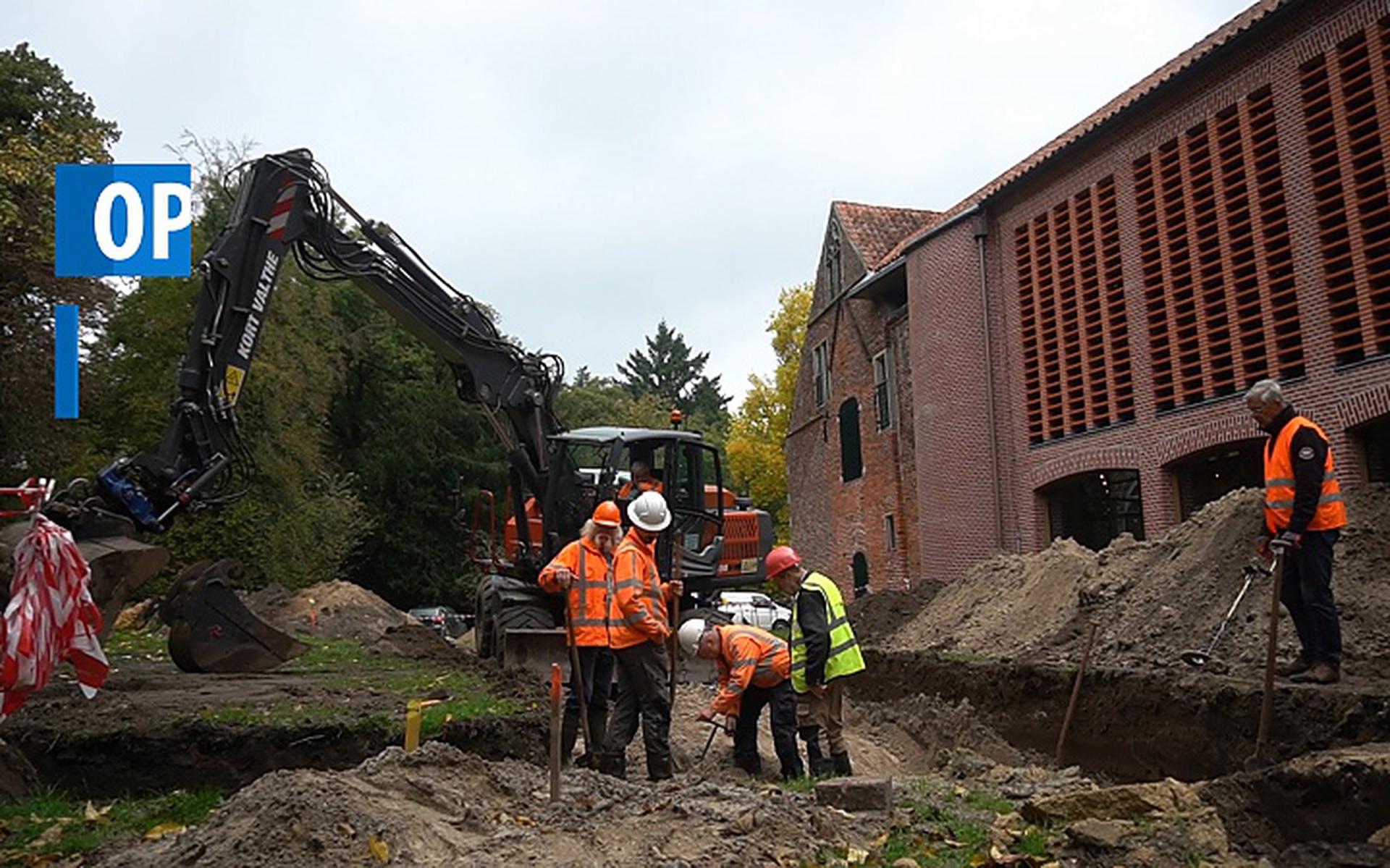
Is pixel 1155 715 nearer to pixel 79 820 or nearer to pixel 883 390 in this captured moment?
pixel 79 820

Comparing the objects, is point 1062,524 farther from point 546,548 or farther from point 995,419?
point 546,548

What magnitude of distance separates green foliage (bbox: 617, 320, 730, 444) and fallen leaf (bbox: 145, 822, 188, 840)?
7982 centimetres

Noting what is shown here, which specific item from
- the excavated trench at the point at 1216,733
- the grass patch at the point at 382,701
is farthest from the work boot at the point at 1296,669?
the grass patch at the point at 382,701

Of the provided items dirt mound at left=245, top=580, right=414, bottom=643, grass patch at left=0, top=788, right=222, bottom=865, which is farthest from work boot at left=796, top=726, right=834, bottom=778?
dirt mound at left=245, top=580, right=414, bottom=643

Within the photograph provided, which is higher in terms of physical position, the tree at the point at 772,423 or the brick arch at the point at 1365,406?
the tree at the point at 772,423

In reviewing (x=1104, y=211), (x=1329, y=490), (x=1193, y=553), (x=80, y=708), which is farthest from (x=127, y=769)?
(x=1104, y=211)

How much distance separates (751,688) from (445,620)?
87.2ft

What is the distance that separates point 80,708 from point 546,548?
4.91m

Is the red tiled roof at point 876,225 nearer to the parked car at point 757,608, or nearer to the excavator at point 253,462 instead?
the parked car at point 757,608

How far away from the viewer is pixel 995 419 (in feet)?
68.3

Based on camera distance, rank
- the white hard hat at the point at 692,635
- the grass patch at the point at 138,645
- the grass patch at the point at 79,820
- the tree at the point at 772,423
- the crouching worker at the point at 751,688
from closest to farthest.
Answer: the grass patch at the point at 79,820, the crouching worker at the point at 751,688, the white hard hat at the point at 692,635, the grass patch at the point at 138,645, the tree at the point at 772,423

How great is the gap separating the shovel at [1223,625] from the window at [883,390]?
50.4 ft

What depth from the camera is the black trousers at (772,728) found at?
809 centimetres

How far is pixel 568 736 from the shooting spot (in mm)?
8320
